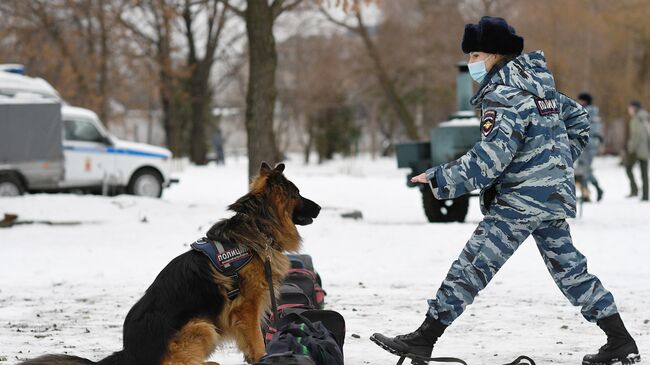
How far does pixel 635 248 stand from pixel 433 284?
3470mm

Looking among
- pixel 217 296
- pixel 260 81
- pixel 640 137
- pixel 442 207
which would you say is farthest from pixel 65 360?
pixel 640 137

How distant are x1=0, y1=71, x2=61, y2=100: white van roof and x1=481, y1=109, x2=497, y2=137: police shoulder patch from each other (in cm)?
1681

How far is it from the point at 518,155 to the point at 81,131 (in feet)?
56.3

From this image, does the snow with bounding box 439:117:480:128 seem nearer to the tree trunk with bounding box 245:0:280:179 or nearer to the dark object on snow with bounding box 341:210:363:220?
the dark object on snow with bounding box 341:210:363:220

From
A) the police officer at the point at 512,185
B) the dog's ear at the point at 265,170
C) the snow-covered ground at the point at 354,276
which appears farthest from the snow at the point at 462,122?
the dog's ear at the point at 265,170

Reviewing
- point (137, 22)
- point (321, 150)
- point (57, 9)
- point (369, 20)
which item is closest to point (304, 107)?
point (321, 150)

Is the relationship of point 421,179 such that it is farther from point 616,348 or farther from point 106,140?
point 106,140

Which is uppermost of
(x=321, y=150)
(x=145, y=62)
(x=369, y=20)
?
(x=369, y=20)

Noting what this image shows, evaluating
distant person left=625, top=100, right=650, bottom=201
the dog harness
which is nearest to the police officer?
the dog harness

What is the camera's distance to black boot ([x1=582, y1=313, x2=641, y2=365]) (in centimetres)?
502

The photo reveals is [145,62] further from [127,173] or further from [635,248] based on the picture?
[635,248]

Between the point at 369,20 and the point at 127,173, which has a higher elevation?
the point at 369,20

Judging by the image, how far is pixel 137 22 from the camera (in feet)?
128

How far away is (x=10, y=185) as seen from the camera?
1903 cm
